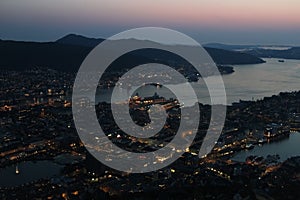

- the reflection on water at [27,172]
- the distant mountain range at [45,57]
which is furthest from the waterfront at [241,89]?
the reflection on water at [27,172]

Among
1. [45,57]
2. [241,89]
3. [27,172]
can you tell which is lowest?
[27,172]

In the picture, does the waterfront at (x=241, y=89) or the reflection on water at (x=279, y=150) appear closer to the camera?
the reflection on water at (x=279, y=150)

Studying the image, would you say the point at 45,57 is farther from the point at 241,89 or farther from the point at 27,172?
the point at 27,172

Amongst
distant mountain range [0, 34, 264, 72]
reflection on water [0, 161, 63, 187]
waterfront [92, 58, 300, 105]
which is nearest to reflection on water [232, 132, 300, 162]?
reflection on water [0, 161, 63, 187]

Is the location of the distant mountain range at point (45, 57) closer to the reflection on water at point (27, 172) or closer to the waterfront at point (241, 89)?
the waterfront at point (241, 89)

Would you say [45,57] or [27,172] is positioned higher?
[45,57]

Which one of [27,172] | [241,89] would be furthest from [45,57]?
[27,172]
